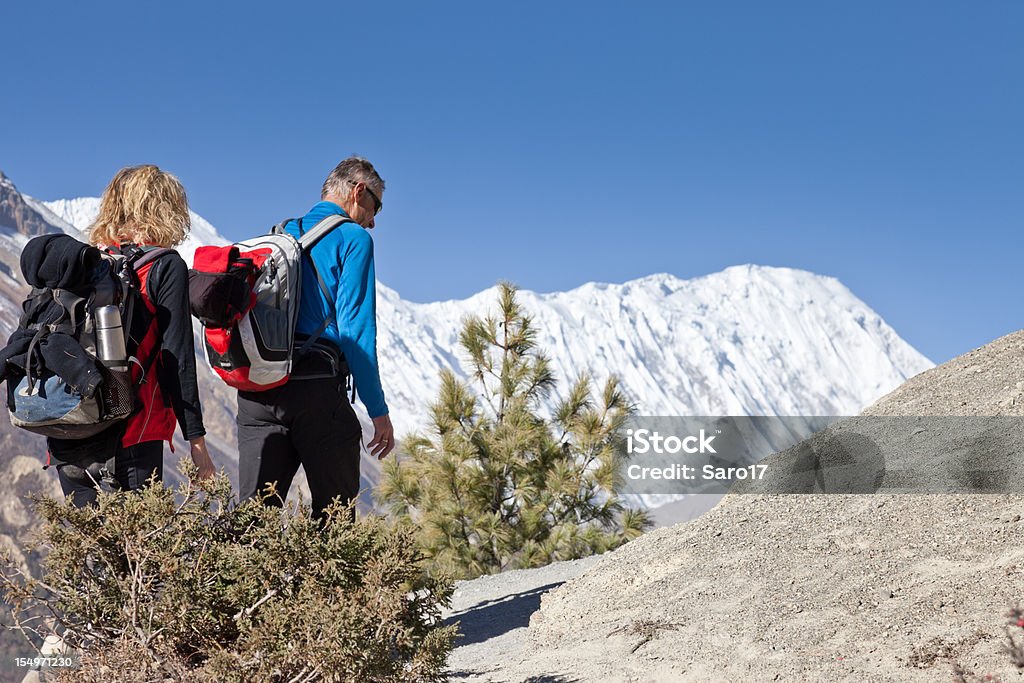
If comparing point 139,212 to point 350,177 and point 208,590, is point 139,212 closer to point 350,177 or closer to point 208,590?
point 350,177

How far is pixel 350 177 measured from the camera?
3387 millimetres

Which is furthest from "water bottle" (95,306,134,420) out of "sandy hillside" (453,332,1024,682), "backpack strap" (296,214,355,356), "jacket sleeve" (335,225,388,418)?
"sandy hillside" (453,332,1024,682)

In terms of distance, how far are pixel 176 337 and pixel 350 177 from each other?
898 millimetres

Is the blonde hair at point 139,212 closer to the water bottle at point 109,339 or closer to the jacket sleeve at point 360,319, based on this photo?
the water bottle at point 109,339

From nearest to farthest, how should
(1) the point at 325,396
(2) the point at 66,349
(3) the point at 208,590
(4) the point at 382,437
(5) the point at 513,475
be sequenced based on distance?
(3) the point at 208,590 → (2) the point at 66,349 → (1) the point at 325,396 → (4) the point at 382,437 → (5) the point at 513,475

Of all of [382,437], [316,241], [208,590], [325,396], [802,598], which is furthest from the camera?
[802,598]

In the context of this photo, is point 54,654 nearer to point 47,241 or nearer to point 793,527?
point 47,241

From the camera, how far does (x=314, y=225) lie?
10.8 feet

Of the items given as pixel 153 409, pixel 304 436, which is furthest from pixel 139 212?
pixel 304 436


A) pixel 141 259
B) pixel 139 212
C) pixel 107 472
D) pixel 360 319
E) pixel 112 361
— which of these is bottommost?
pixel 107 472

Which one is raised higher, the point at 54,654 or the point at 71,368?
the point at 71,368

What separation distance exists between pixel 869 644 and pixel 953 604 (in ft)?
1.31

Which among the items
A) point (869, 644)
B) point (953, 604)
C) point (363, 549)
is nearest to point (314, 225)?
point (363, 549)

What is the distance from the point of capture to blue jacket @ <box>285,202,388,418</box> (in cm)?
308
